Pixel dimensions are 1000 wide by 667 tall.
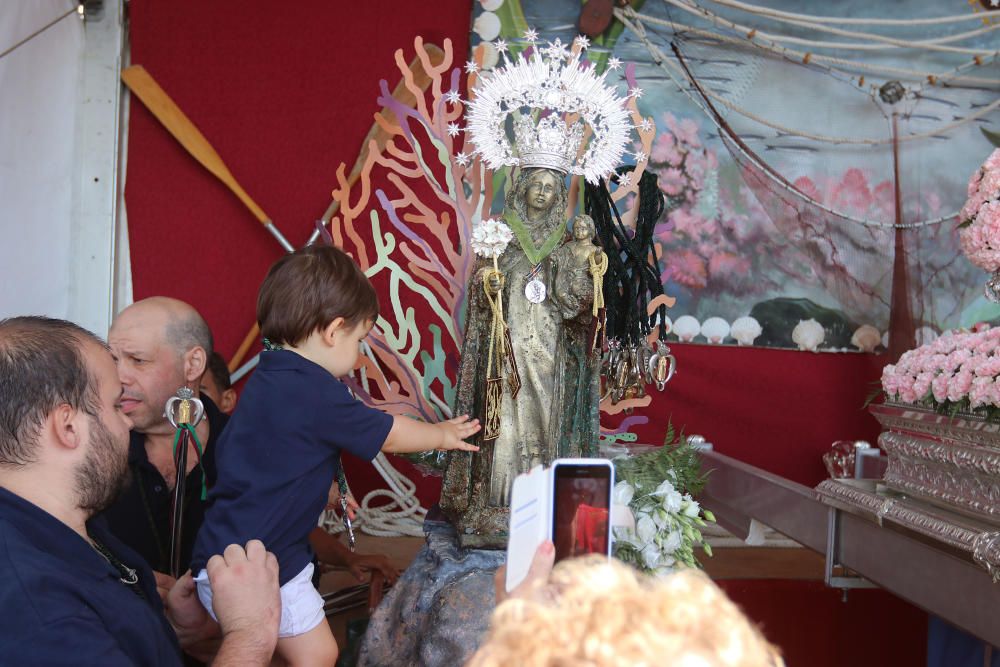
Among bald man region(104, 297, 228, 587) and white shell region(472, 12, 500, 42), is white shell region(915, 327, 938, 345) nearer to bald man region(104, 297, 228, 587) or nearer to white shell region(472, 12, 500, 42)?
white shell region(472, 12, 500, 42)

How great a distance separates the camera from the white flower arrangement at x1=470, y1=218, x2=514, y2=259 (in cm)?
232

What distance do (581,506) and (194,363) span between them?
5.19 feet

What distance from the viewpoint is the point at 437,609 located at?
2.19 m

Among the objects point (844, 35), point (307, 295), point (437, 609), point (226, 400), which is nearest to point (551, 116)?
point (307, 295)

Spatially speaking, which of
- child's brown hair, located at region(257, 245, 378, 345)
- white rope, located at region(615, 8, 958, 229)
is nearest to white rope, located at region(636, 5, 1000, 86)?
white rope, located at region(615, 8, 958, 229)

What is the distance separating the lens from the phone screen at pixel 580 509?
1.06m

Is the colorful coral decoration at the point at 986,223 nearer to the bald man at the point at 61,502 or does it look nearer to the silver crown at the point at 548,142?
the silver crown at the point at 548,142

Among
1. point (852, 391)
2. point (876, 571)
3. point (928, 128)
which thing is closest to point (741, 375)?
point (852, 391)

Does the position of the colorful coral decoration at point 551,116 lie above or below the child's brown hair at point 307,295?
above

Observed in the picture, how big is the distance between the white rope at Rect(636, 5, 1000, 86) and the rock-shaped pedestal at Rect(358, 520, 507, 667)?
2885 mm

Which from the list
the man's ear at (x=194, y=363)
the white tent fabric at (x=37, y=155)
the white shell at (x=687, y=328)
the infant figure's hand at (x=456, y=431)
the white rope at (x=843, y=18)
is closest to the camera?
the infant figure's hand at (x=456, y=431)

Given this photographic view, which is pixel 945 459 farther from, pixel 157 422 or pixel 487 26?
pixel 487 26

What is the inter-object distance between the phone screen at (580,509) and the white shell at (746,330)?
3346 mm

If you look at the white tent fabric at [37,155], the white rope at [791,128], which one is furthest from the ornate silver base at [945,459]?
the white tent fabric at [37,155]
